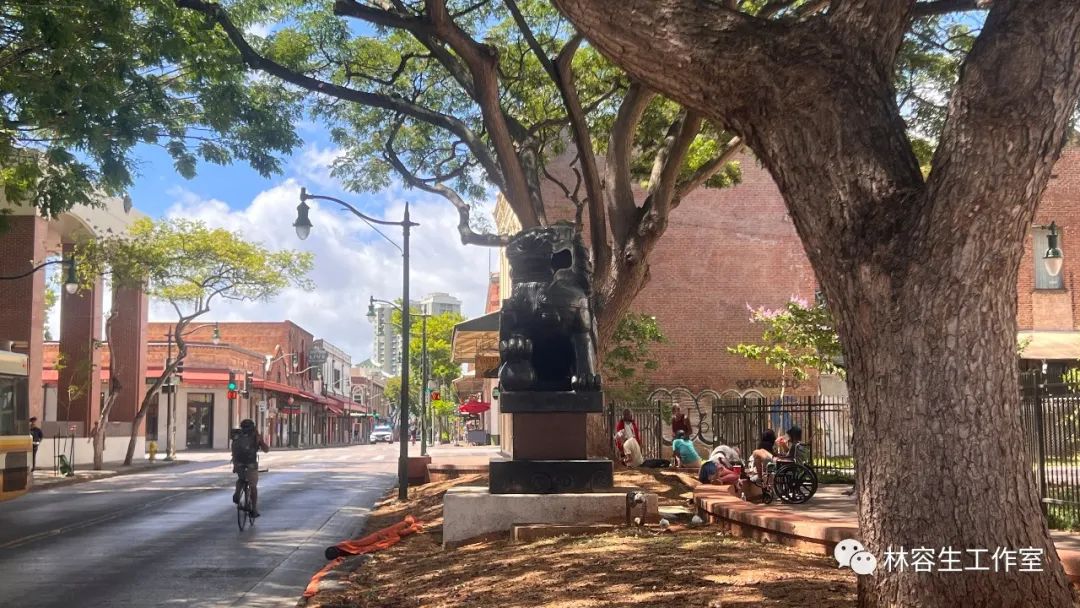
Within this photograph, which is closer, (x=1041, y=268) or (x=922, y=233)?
(x=922, y=233)

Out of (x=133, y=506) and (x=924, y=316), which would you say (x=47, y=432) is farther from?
(x=924, y=316)

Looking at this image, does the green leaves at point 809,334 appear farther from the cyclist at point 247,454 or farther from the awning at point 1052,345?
the cyclist at point 247,454

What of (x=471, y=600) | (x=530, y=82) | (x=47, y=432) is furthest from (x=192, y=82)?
(x=47, y=432)

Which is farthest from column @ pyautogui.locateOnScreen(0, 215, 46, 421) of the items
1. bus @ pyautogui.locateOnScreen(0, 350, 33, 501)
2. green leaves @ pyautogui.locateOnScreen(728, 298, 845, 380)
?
green leaves @ pyautogui.locateOnScreen(728, 298, 845, 380)

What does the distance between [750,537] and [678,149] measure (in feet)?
27.0

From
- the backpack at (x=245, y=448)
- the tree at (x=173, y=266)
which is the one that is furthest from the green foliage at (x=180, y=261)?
the backpack at (x=245, y=448)

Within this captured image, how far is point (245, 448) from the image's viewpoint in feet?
51.0

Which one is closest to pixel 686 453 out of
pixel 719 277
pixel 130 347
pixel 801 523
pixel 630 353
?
pixel 630 353

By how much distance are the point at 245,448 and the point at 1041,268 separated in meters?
25.9

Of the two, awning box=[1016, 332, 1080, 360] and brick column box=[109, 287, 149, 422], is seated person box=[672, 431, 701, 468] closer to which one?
awning box=[1016, 332, 1080, 360]

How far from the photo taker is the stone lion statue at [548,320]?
1123 cm

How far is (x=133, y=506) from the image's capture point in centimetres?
1922

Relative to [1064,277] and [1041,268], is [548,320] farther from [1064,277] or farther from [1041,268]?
[1064,277]

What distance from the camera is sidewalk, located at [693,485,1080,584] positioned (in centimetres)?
791
